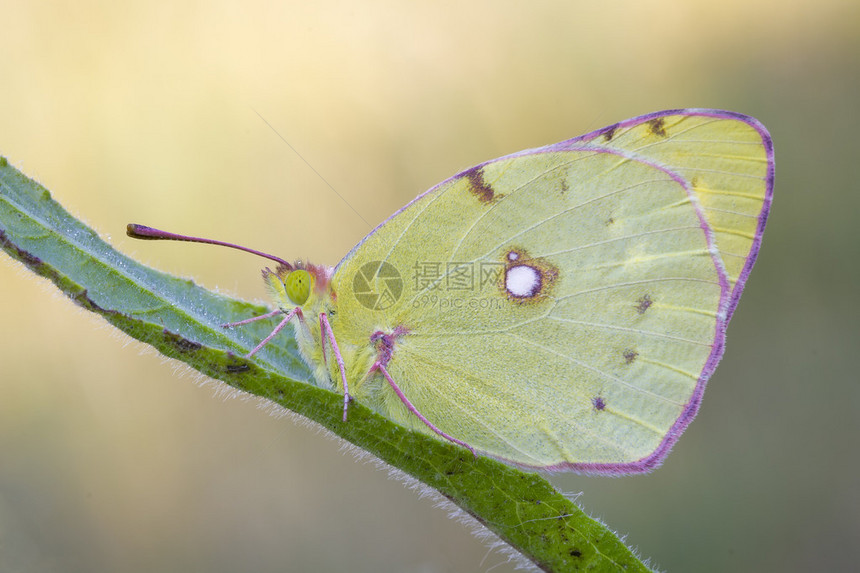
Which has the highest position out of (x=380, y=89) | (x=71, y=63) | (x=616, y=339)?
(x=71, y=63)

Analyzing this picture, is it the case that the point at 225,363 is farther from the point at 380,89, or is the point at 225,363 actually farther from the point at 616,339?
the point at 380,89

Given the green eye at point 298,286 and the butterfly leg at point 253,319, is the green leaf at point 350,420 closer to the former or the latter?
the butterfly leg at point 253,319

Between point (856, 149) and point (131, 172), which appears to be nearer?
point (131, 172)

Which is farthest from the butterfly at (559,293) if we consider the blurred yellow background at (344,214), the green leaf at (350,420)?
the blurred yellow background at (344,214)

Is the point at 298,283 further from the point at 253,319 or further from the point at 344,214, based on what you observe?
the point at 344,214

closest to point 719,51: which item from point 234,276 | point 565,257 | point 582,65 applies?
point 582,65

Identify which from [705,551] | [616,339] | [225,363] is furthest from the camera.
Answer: [705,551]

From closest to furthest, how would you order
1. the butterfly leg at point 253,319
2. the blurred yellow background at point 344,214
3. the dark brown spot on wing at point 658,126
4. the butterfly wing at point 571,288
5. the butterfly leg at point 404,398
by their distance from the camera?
the butterfly leg at point 253,319, the butterfly leg at point 404,398, the butterfly wing at point 571,288, the dark brown spot on wing at point 658,126, the blurred yellow background at point 344,214

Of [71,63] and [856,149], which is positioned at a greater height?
[71,63]

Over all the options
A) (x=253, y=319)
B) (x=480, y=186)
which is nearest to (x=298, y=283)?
(x=253, y=319)
